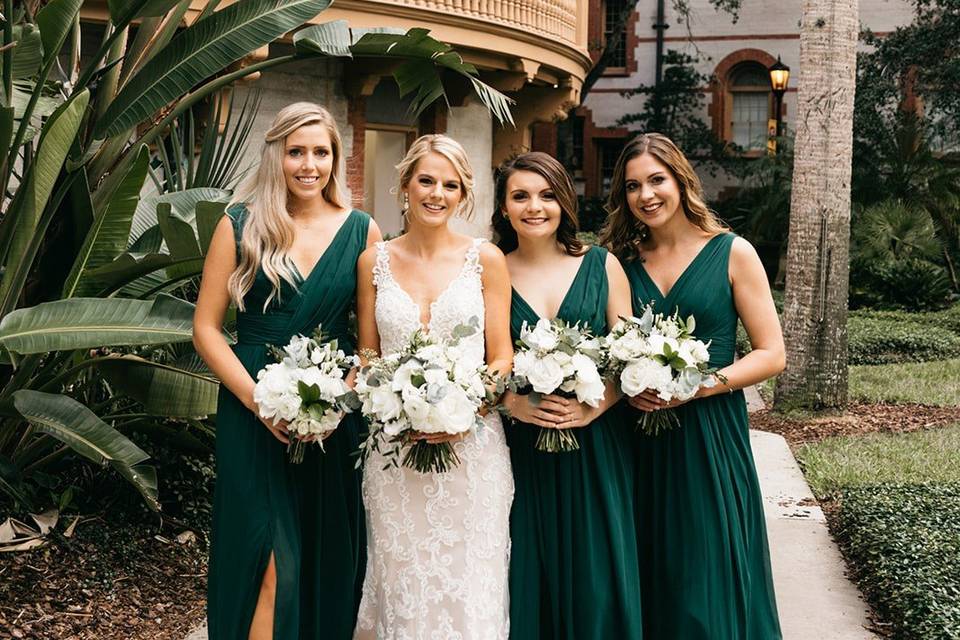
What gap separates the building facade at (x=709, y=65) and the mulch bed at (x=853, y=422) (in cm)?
1686

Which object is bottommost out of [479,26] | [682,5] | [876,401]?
[876,401]

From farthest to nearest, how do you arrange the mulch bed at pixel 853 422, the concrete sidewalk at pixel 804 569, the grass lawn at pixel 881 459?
the mulch bed at pixel 853 422 → the grass lawn at pixel 881 459 → the concrete sidewalk at pixel 804 569

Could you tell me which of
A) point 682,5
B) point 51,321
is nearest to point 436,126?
Result: point 51,321

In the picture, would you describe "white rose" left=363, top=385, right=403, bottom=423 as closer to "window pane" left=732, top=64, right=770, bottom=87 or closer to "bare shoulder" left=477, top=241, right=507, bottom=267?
"bare shoulder" left=477, top=241, right=507, bottom=267

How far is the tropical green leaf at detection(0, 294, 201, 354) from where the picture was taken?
4383mm

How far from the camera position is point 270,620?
3836mm

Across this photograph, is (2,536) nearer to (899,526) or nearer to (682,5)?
(899,526)

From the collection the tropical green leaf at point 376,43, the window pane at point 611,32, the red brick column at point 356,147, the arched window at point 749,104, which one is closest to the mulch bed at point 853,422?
the red brick column at point 356,147

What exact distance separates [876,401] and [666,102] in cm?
1715

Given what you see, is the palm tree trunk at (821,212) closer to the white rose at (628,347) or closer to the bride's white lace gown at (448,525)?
the white rose at (628,347)

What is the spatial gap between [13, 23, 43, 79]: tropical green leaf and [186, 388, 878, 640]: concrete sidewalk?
2573 millimetres

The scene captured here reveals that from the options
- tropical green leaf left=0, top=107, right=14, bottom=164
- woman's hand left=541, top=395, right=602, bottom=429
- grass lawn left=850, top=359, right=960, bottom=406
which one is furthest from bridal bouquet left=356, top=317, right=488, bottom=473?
grass lawn left=850, top=359, right=960, bottom=406

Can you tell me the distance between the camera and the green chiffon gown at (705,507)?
13.2 ft

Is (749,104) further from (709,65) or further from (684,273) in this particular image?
(684,273)
